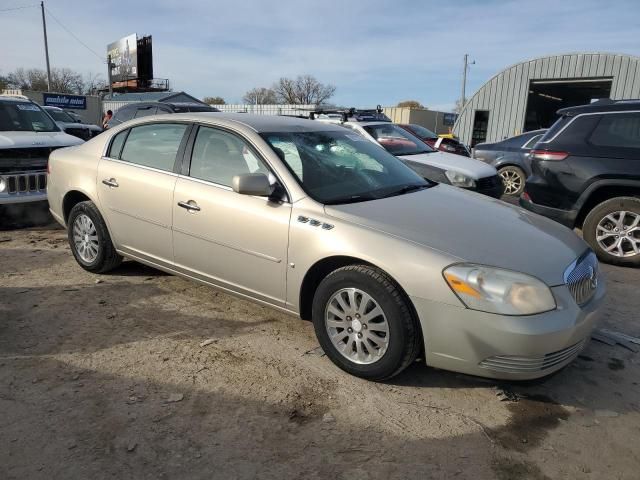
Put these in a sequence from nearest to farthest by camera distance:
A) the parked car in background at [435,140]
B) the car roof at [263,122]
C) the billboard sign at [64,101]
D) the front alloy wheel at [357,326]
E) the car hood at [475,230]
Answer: the car hood at [475,230] → the front alloy wheel at [357,326] → the car roof at [263,122] → the parked car in background at [435,140] → the billboard sign at [64,101]

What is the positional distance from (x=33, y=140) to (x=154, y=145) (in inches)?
138

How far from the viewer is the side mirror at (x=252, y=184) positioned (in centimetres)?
338

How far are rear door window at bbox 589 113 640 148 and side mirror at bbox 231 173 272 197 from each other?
4.26 m

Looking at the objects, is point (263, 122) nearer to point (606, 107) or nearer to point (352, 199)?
point (352, 199)

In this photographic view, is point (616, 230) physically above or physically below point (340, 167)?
below

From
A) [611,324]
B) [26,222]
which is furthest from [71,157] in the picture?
[611,324]

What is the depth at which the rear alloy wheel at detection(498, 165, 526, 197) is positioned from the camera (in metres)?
10.5

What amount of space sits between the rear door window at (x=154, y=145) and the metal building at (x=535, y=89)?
21.3 metres

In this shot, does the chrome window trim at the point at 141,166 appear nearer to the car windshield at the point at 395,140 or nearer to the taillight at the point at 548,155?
the taillight at the point at 548,155

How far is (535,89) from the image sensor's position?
25422mm

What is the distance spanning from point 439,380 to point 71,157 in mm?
3995

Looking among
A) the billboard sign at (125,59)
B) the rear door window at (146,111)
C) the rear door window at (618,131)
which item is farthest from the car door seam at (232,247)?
the billboard sign at (125,59)

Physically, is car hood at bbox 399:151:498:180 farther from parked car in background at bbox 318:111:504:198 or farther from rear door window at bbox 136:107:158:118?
rear door window at bbox 136:107:158:118

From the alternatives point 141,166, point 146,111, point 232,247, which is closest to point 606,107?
point 232,247
